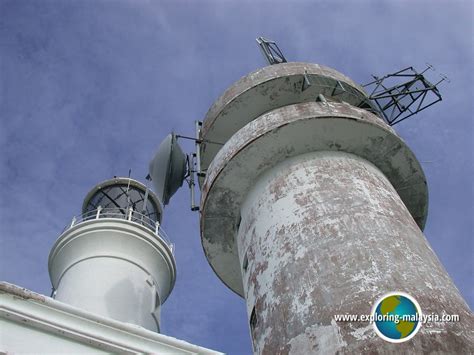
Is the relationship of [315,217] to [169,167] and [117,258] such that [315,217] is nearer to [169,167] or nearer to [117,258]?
[169,167]

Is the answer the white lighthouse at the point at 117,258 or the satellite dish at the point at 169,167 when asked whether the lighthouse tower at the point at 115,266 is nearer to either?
the white lighthouse at the point at 117,258

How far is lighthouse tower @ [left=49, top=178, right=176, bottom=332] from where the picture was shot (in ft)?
48.9

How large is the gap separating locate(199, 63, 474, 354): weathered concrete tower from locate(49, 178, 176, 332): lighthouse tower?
323 cm

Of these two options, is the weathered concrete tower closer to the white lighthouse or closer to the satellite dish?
the satellite dish

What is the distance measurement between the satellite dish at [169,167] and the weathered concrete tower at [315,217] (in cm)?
76

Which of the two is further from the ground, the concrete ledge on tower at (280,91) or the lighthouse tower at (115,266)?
the concrete ledge on tower at (280,91)

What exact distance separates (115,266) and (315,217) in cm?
852

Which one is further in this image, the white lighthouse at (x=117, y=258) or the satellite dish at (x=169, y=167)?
the white lighthouse at (x=117, y=258)

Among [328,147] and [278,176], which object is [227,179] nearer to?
[278,176]

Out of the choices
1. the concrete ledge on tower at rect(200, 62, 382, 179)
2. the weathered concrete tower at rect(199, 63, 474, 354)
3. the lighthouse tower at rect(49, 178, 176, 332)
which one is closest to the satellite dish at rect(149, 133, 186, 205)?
the weathered concrete tower at rect(199, 63, 474, 354)

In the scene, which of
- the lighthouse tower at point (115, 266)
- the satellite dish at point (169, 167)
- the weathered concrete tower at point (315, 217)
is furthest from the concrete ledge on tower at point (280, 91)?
the lighthouse tower at point (115, 266)

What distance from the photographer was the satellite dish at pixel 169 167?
14227mm

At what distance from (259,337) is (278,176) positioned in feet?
11.0

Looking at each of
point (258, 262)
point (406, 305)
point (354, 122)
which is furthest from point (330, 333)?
point (354, 122)
